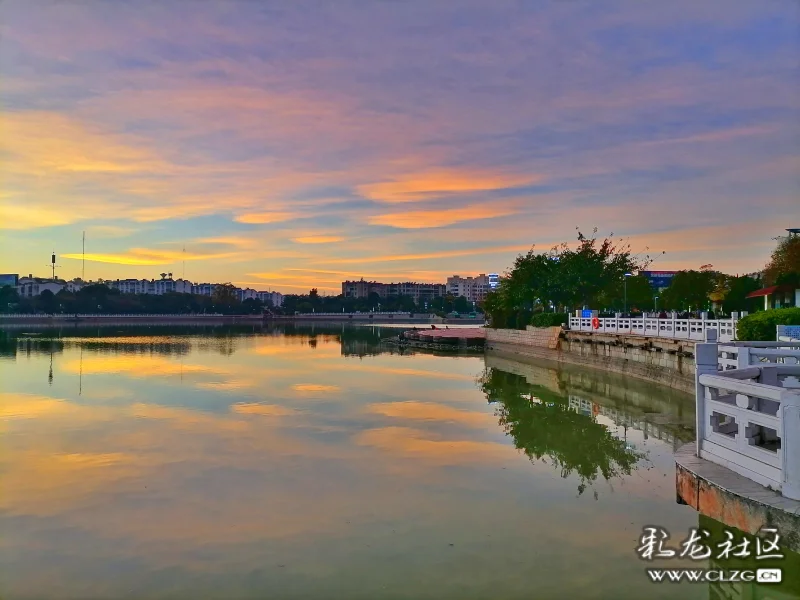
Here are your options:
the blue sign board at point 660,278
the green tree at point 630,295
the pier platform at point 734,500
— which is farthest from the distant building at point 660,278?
the pier platform at point 734,500

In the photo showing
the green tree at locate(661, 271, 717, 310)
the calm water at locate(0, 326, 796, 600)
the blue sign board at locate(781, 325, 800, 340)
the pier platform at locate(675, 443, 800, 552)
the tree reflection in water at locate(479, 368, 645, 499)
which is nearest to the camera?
the pier platform at locate(675, 443, 800, 552)

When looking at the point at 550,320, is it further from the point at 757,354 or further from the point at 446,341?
the point at 757,354

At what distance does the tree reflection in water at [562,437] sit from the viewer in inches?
477

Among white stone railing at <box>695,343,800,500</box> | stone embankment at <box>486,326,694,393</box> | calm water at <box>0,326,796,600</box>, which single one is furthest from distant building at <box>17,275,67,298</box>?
white stone railing at <box>695,343,800,500</box>

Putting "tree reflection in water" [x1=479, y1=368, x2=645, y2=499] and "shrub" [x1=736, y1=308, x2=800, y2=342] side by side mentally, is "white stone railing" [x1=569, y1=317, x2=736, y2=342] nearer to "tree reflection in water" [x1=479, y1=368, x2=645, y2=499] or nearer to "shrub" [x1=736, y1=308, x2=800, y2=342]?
"shrub" [x1=736, y1=308, x2=800, y2=342]

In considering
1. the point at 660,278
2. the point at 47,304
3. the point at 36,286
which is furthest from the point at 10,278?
the point at 660,278

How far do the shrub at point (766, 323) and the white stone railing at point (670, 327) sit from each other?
89cm

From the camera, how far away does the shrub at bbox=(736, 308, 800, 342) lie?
17.0 meters

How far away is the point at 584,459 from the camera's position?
1278 cm

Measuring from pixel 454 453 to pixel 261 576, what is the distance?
6.44 metres

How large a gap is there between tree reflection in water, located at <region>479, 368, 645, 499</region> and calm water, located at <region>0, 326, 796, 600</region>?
78 millimetres

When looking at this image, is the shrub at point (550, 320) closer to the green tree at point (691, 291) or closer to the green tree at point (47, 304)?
the green tree at point (691, 291)

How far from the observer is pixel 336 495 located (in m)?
10.3

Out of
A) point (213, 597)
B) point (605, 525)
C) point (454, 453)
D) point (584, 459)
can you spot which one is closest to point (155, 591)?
point (213, 597)
